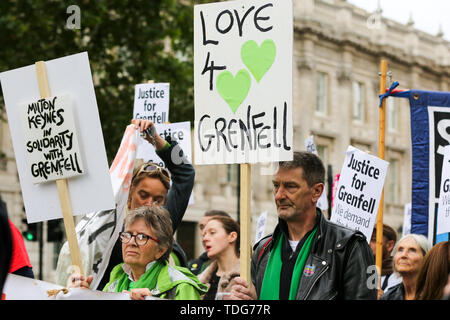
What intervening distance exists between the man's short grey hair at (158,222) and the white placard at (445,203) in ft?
5.61

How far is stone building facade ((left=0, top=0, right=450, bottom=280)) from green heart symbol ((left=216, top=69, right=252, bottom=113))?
88.9 ft

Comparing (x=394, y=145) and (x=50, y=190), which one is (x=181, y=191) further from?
(x=394, y=145)

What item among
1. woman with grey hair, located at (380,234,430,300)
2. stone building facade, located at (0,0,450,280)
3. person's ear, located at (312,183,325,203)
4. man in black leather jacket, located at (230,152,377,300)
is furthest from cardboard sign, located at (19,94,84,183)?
stone building facade, located at (0,0,450,280)

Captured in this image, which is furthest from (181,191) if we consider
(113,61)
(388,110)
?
(388,110)

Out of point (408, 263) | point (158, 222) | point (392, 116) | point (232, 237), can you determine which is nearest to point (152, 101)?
point (232, 237)

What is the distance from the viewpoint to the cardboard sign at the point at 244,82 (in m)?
4.36

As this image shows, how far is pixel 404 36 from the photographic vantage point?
1642 inches

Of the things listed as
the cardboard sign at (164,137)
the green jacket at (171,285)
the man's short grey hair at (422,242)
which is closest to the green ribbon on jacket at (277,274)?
the green jacket at (171,285)

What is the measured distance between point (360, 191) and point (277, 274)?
3433 mm

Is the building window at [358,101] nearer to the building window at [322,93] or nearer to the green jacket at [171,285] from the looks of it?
the building window at [322,93]

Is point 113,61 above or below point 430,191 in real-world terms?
above

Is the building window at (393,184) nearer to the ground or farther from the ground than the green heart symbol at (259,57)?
nearer to the ground

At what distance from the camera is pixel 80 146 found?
4527 mm
